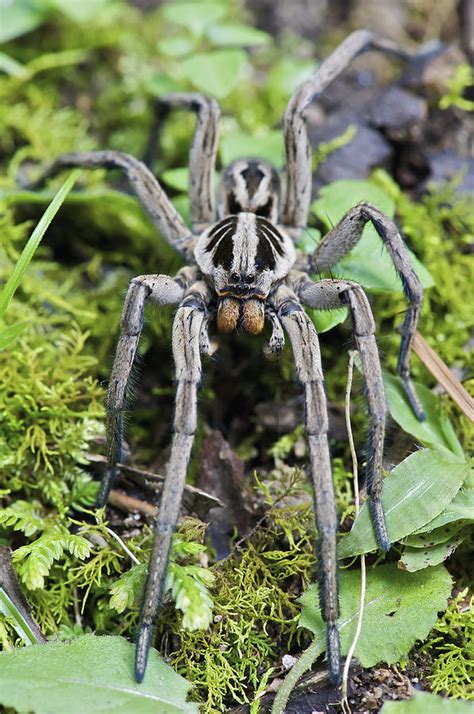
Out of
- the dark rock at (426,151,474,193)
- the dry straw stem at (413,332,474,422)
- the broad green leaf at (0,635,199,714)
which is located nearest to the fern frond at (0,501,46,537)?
the broad green leaf at (0,635,199,714)

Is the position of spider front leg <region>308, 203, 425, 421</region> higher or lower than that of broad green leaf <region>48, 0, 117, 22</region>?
lower

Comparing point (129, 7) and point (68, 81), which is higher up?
point (129, 7)

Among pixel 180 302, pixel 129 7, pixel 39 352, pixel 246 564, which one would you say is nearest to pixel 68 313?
pixel 39 352

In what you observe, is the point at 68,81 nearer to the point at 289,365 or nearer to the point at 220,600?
the point at 289,365

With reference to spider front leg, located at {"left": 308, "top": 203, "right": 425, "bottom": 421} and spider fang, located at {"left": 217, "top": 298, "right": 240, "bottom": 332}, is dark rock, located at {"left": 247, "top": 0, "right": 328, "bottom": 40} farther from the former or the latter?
spider fang, located at {"left": 217, "top": 298, "right": 240, "bottom": 332}

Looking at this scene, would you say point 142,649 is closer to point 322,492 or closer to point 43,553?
point 43,553
